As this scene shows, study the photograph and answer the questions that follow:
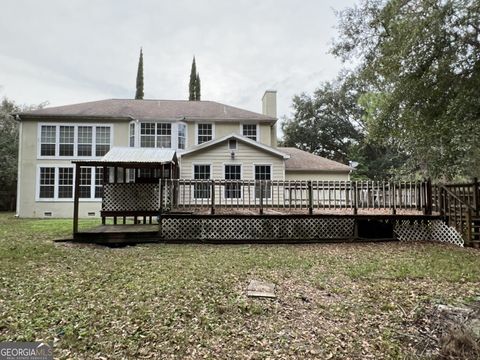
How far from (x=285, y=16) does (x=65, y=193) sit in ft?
50.0

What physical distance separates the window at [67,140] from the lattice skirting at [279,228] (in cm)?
1123

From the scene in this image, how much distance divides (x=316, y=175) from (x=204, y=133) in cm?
718

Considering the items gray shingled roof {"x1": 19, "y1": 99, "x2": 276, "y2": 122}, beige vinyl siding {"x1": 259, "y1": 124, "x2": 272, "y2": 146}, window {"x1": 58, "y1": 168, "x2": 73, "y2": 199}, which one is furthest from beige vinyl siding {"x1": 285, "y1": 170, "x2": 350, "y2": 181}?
window {"x1": 58, "y1": 168, "x2": 73, "y2": 199}

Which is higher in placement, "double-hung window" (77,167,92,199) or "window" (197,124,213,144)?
"window" (197,124,213,144)

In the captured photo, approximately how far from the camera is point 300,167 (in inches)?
699

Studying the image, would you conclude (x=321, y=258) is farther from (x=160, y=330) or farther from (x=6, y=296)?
(x=6, y=296)

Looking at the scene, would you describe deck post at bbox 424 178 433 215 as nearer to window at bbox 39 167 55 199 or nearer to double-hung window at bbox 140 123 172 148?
double-hung window at bbox 140 123 172 148

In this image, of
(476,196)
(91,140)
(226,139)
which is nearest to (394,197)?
(476,196)

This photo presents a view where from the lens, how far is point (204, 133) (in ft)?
58.3

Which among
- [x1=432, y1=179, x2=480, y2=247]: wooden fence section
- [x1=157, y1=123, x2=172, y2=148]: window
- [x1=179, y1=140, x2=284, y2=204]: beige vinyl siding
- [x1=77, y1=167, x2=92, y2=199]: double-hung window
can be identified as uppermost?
[x1=157, y1=123, x2=172, y2=148]: window

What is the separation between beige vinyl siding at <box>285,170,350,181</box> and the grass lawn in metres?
10.7

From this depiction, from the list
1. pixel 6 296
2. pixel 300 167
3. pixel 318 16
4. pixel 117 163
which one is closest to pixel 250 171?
pixel 300 167

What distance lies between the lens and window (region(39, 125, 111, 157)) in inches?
672

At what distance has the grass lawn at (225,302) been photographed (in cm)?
324
